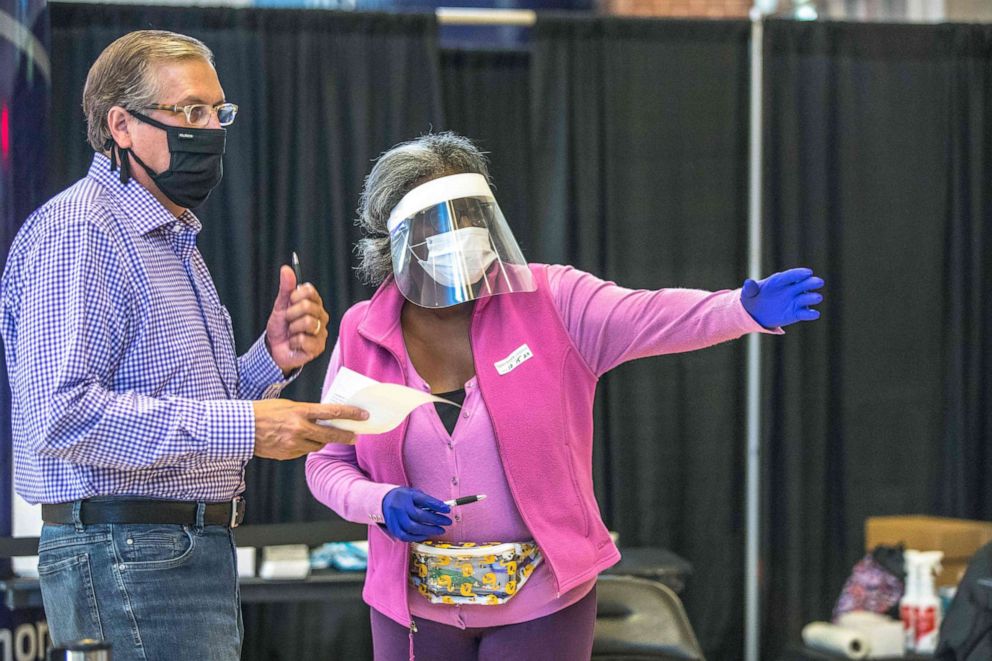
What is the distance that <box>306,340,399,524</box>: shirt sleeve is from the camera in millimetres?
1852

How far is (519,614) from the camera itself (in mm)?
1844

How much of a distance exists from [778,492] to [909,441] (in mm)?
546

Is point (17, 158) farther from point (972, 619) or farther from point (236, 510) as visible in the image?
point (972, 619)

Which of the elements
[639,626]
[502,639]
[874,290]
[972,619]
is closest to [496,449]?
[502,639]

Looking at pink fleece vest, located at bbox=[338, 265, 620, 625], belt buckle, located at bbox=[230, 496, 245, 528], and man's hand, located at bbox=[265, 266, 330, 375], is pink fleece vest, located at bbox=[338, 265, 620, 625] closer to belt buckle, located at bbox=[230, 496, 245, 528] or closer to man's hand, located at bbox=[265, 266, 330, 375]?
man's hand, located at bbox=[265, 266, 330, 375]

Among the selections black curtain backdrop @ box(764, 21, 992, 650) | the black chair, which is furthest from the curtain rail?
the black chair

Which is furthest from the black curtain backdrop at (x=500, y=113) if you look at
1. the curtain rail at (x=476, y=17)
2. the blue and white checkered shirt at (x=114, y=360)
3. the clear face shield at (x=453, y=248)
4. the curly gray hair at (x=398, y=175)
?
the blue and white checkered shirt at (x=114, y=360)

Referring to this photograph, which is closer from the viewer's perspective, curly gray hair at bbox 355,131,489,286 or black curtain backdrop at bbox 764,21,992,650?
curly gray hair at bbox 355,131,489,286

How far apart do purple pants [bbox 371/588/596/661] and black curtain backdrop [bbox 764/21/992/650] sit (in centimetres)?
240

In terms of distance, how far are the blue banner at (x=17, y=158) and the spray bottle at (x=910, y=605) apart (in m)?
2.52

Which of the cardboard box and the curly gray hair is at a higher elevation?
the curly gray hair

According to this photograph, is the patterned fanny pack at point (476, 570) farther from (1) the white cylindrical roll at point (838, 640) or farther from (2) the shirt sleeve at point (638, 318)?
(1) the white cylindrical roll at point (838, 640)

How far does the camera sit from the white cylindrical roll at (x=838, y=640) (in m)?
3.46

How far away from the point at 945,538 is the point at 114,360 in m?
3.11
